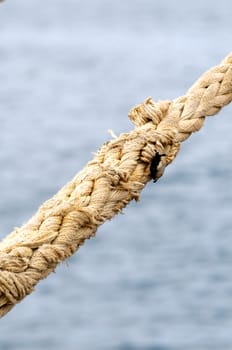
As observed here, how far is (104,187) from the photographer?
1.49m

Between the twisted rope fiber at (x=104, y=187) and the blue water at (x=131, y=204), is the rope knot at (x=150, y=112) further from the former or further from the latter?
the blue water at (x=131, y=204)

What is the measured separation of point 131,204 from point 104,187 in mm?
6396

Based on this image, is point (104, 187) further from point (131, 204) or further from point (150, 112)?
point (131, 204)

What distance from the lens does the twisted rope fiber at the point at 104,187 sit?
4.69 feet

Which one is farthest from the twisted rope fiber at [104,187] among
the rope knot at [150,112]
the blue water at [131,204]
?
the blue water at [131,204]

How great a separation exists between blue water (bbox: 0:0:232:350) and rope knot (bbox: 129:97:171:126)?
550 centimetres

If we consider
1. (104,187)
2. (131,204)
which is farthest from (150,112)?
(131,204)

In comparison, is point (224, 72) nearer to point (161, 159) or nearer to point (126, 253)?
point (161, 159)

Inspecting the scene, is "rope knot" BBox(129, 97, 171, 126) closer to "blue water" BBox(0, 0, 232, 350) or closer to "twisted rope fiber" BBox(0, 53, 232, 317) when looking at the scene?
"twisted rope fiber" BBox(0, 53, 232, 317)

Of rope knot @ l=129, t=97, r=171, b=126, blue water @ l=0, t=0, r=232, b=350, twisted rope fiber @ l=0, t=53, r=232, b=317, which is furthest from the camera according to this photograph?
blue water @ l=0, t=0, r=232, b=350

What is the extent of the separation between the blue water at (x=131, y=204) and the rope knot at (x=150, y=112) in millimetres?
5499

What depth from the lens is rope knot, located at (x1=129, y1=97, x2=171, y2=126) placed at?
61.5 inches

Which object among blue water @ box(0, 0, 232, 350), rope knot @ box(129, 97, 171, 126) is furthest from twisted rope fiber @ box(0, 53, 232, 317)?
blue water @ box(0, 0, 232, 350)

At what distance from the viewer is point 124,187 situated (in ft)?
4.94
